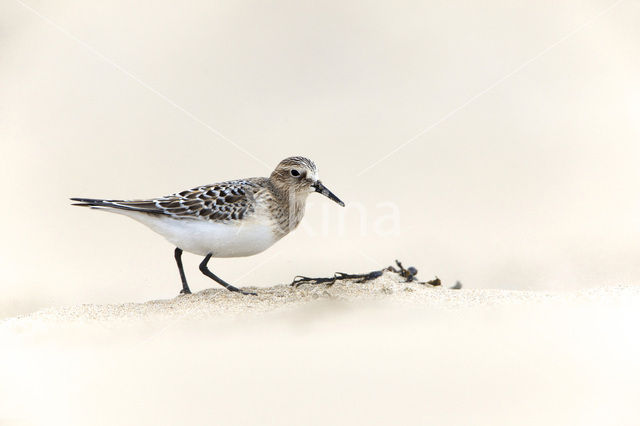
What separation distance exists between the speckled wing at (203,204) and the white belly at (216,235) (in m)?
0.08

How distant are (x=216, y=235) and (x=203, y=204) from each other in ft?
1.29

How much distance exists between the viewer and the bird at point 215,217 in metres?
7.41

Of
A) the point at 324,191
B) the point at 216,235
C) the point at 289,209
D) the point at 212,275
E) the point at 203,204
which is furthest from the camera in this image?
the point at 324,191

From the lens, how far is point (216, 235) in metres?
7.38

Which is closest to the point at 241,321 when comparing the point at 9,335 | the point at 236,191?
the point at 236,191

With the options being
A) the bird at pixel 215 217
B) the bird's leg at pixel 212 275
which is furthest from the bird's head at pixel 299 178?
the bird's leg at pixel 212 275

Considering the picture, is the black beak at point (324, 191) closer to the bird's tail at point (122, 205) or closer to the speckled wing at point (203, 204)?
the speckled wing at point (203, 204)

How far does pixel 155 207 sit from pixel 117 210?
0.43m

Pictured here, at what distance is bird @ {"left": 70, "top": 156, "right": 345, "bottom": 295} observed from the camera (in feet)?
24.3

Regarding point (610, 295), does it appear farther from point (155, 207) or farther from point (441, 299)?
point (155, 207)

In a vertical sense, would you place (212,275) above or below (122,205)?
below

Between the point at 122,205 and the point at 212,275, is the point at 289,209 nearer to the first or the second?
the point at 212,275

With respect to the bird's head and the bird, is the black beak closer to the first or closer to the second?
the bird's head

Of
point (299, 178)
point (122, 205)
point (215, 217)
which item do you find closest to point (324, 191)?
point (299, 178)
